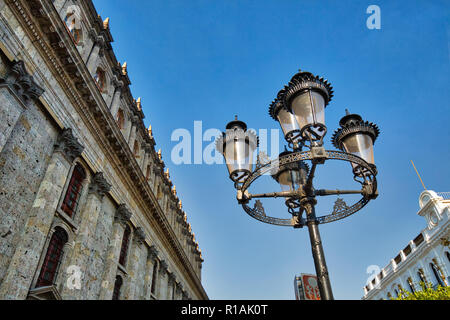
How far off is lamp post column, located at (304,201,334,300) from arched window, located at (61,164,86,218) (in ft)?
31.0

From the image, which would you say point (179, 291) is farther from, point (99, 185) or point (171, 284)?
point (99, 185)

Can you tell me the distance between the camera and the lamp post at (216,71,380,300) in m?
5.28

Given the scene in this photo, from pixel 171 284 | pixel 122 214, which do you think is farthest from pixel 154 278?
pixel 122 214

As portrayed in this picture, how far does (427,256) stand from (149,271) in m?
24.7

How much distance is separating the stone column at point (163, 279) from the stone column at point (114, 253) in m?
6.86

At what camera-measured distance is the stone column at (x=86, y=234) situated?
1089 cm

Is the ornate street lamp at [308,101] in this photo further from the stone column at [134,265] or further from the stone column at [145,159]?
the stone column at [145,159]

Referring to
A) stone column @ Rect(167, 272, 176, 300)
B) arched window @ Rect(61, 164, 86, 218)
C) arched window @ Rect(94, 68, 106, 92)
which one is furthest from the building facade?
arched window @ Rect(94, 68, 106, 92)

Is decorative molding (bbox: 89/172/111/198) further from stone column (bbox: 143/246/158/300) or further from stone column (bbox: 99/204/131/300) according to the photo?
stone column (bbox: 143/246/158/300)

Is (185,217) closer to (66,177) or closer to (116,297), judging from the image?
(116,297)

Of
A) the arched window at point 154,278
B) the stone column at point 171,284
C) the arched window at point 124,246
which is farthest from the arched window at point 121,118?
the stone column at point 171,284
